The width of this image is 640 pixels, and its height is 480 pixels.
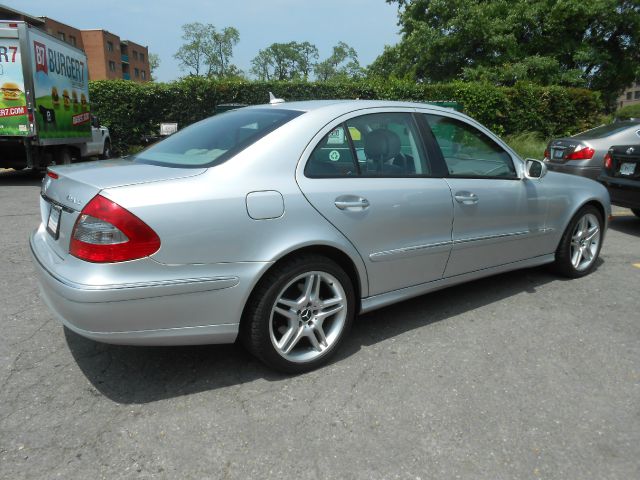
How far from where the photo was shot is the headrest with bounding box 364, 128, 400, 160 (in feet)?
10.5

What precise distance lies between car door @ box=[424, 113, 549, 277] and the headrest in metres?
0.36

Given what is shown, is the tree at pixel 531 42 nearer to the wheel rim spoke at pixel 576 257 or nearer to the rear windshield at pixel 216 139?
the wheel rim spoke at pixel 576 257

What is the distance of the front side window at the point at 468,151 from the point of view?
3568 mm

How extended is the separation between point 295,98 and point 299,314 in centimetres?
1450

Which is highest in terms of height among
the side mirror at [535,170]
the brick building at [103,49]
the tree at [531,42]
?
the brick building at [103,49]

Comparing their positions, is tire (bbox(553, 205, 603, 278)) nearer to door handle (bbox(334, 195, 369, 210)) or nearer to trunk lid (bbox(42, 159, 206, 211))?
door handle (bbox(334, 195, 369, 210))

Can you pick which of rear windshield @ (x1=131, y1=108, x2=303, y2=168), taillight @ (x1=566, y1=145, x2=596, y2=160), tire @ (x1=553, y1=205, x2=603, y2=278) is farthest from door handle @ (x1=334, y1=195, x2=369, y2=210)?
taillight @ (x1=566, y1=145, x2=596, y2=160)

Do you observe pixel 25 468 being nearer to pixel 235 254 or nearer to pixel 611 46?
pixel 235 254

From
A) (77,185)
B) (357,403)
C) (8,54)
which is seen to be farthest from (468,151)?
(8,54)

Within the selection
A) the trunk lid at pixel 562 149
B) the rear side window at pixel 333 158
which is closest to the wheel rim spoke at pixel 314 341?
the rear side window at pixel 333 158

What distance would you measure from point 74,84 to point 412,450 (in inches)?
507

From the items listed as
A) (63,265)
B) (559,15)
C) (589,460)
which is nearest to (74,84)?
(63,265)

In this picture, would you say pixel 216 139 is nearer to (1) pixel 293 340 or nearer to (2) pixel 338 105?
(2) pixel 338 105

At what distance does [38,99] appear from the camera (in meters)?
10.2
